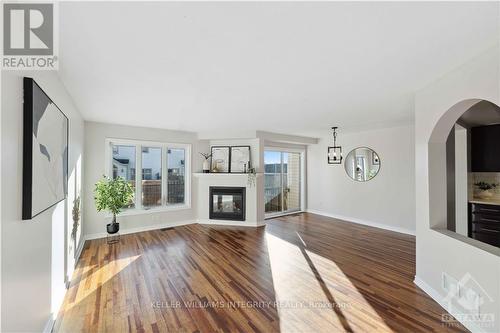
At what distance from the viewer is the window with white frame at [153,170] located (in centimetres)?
478

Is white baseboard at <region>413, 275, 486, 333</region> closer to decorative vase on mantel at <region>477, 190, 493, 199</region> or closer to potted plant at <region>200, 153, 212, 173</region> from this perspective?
decorative vase on mantel at <region>477, 190, 493, 199</region>

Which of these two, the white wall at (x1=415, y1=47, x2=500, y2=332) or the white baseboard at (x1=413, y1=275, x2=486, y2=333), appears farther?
the white baseboard at (x1=413, y1=275, x2=486, y2=333)

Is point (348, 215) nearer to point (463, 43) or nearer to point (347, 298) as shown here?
point (347, 298)

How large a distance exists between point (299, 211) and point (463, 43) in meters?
6.02

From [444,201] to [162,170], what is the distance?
540 centimetres

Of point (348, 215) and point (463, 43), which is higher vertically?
point (463, 43)

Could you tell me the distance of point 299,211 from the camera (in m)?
7.09

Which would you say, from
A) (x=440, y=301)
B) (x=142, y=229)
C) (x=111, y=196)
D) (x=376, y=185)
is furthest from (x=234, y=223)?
(x=440, y=301)

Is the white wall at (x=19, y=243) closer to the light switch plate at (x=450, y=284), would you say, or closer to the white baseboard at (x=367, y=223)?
the light switch plate at (x=450, y=284)

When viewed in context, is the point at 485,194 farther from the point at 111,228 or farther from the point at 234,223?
the point at 111,228

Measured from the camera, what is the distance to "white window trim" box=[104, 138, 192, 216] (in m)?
4.61

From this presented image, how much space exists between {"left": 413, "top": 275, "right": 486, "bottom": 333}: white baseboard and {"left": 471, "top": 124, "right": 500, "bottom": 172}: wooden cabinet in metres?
2.58

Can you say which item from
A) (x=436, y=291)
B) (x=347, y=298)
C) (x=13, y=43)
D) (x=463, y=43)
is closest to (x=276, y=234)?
(x=347, y=298)

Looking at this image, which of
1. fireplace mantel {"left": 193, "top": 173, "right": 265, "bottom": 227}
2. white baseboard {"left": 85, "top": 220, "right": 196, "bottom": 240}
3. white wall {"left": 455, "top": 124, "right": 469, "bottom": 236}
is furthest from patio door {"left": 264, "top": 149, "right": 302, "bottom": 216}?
white wall {"left": 455, "top": 124, "right": 469, "bottom": 236}
